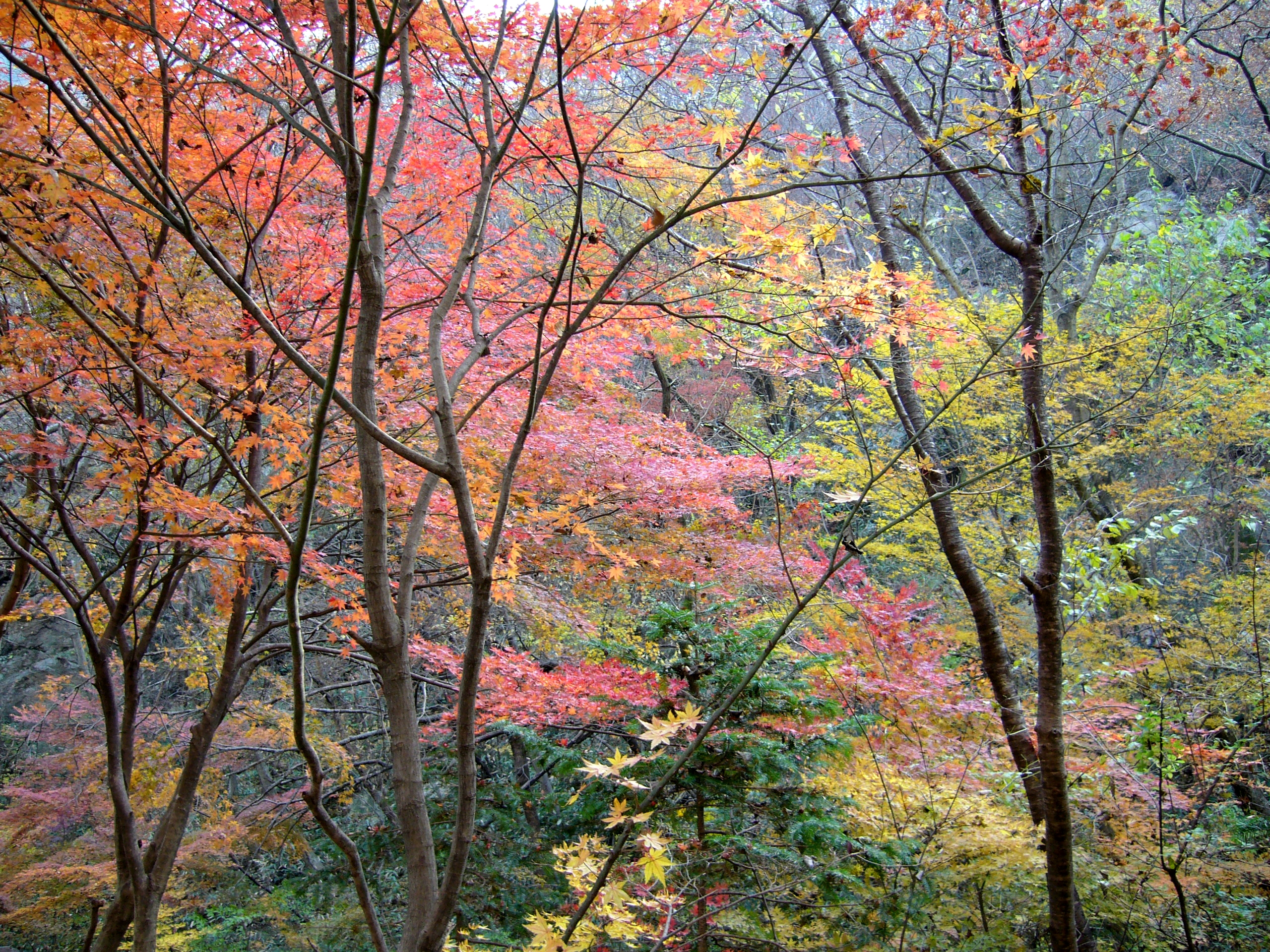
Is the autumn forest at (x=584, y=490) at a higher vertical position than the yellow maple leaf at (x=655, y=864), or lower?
higher

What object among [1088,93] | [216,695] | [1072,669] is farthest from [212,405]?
[1072,669]

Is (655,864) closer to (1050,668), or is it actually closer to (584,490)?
(1050,668)

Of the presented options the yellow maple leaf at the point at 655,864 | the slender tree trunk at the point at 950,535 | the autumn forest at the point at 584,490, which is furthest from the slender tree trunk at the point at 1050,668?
the yellow maple leaf at the point at 655,864

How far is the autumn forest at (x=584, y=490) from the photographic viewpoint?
2.13 meters

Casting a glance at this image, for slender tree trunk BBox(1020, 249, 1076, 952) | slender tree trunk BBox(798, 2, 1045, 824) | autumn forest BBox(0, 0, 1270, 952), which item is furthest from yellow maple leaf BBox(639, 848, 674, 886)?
slender tree trunk BBox(798, 2, 1045, 824)

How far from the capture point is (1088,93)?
123 inches

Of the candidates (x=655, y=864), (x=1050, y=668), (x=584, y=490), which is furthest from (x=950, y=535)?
(x=655, y=864)

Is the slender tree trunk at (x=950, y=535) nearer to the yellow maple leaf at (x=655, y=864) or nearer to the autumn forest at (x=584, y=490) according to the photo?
the autumn forest at (x=584, y=490)

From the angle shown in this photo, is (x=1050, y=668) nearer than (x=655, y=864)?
No

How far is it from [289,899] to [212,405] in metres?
5.91

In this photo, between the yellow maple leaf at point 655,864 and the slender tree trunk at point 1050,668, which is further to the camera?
the slender tree trunk at point 1050,668

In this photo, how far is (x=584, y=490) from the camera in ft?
18.0

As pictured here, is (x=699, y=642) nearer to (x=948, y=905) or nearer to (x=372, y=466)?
(x=948, y=905)

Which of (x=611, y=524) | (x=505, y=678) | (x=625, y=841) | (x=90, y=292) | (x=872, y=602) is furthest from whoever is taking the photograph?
(x=611, y=524)
